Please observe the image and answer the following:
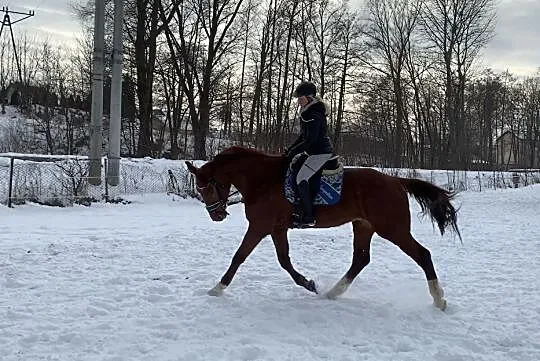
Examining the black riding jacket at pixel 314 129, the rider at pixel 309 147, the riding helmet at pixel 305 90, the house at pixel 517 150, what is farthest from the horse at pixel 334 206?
the house at pixel 517 150

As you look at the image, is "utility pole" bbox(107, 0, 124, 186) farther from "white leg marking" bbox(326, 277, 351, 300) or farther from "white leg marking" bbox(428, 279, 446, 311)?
"white leg marking" bbox(428, 279, 446, 311)

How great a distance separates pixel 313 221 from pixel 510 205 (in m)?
15.7

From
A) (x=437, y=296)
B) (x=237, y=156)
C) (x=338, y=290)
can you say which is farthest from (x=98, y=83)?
(x=437, y=296)

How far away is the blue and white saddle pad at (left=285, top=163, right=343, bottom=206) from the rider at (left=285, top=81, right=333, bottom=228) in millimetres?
89

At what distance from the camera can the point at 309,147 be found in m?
6.30

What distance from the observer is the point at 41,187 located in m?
15.2

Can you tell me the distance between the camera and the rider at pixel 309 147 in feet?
20.5

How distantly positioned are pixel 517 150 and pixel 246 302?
6855 centimetres

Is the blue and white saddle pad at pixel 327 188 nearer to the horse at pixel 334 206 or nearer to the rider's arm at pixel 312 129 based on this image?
the horse at pixel 334 206

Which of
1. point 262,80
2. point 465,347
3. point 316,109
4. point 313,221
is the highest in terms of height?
point 262,80

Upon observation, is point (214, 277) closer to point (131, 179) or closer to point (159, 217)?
point (159, 217)

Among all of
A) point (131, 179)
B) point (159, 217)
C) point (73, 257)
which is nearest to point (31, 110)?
point (131, 179)

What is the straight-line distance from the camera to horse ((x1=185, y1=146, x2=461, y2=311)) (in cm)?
623

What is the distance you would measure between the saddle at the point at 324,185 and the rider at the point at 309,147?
63 millimetres
